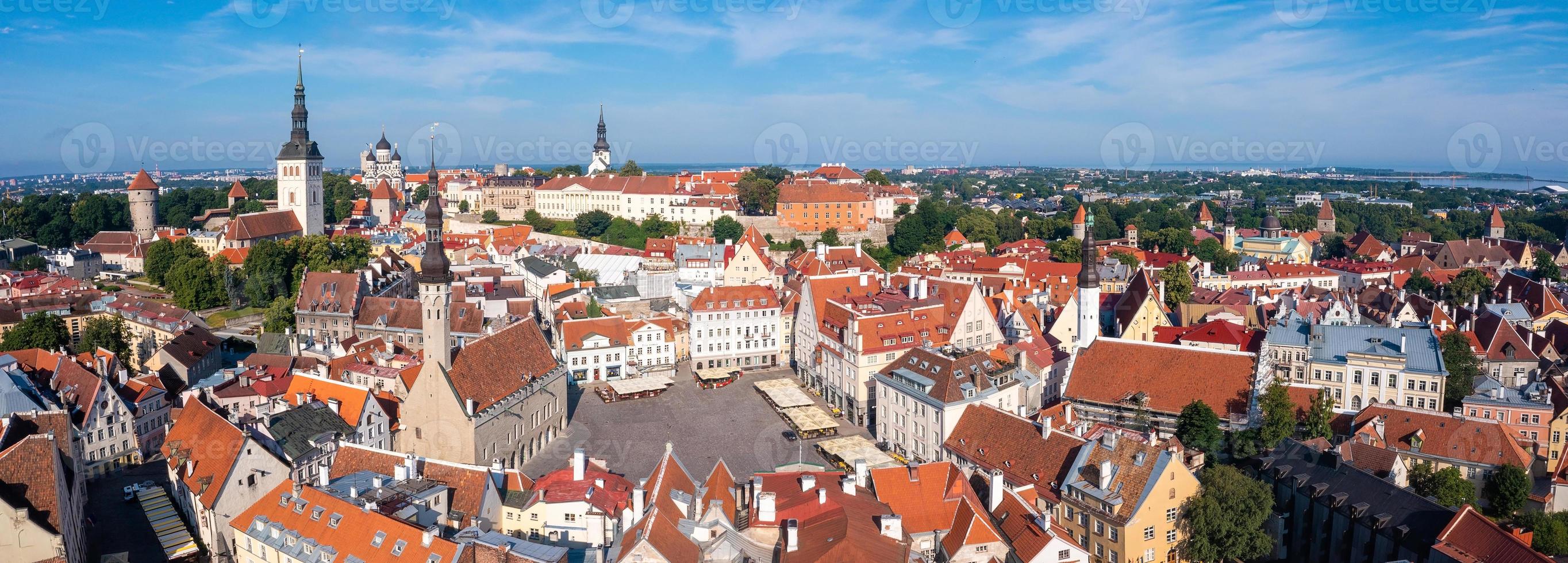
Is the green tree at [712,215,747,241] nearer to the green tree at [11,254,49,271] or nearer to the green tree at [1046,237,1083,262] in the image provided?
the green tree at [1046,237,1083,262]

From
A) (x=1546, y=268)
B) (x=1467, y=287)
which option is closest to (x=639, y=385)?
(x=1467, y=287)

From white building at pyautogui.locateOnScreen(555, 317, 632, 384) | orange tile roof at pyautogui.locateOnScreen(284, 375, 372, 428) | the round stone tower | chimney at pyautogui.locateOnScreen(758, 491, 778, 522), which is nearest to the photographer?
chimney at pyautogui.locateOnScreen(758, 491, 778, 522)

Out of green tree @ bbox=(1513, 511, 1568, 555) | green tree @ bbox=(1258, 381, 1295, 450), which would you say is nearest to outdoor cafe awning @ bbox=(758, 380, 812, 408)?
green tree @ bbox=(1258, 381, 1295, 450)

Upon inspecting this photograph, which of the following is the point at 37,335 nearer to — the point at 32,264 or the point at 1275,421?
the point at 32,264

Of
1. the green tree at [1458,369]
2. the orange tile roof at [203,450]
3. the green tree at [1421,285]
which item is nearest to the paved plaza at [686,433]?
the orange tile roof at [203,450]

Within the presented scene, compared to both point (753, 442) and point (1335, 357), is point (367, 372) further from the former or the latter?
point (1335, 357)

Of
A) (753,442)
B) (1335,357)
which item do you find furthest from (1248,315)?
(753,442)

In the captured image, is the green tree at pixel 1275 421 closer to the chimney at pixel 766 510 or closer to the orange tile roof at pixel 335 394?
the chimney at pixel 766 510
